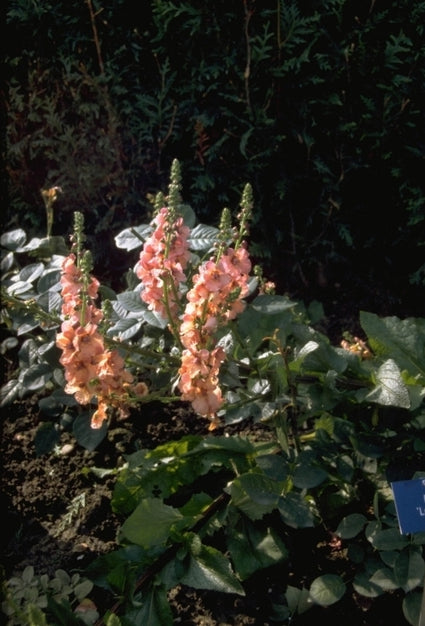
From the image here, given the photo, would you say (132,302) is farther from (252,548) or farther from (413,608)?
(413,608)

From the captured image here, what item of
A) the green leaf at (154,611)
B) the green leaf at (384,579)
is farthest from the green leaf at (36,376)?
the green leaf at (384,579)

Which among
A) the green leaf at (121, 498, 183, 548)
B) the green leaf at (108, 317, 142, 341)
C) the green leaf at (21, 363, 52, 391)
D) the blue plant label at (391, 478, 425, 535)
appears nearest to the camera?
the blue plant label at (391, 478, 425, 535)

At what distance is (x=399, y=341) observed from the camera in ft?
6.33

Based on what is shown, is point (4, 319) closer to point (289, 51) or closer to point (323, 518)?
point (323, 518)

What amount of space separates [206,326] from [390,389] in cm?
43

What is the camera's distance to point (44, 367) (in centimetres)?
205

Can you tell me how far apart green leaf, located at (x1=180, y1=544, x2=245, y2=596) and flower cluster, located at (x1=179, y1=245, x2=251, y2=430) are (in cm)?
33

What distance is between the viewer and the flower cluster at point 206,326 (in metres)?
1.51

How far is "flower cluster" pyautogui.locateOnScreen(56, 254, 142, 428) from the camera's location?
1.49 metres

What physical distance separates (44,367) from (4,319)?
0.35 metres

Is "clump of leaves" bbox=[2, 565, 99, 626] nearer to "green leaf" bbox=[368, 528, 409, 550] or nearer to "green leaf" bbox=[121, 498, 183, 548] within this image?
"green leaf" bbox=[121, 498, 183, 548]

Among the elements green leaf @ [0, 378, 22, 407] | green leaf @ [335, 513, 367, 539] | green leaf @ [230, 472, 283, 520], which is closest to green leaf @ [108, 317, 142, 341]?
green leaf @ [230, 472, 283, 520]

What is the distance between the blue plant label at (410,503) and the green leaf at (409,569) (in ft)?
0.44

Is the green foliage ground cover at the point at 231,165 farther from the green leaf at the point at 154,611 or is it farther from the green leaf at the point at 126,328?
the green leaf at the point at 154,611
